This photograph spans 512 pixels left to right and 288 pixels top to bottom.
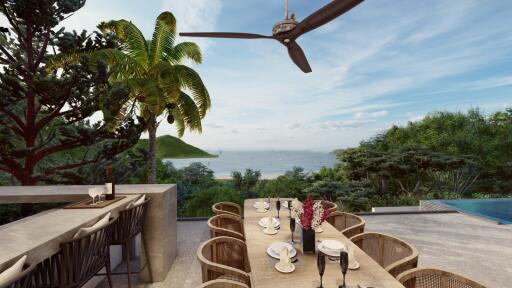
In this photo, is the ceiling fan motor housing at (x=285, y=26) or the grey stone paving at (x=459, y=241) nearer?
the ceiling fan motor housing at (x=285, y=26)

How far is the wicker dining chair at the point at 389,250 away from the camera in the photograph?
198 cm

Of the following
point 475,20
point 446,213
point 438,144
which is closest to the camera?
point 446,213

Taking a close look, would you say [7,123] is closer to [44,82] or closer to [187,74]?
[44,82]

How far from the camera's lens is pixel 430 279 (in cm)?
180

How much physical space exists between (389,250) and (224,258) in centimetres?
152

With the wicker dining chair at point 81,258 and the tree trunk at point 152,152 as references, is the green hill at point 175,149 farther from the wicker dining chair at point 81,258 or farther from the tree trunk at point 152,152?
the wicker dining chair at point 81,258

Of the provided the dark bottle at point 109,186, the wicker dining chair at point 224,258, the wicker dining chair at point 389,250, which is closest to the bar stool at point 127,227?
the dark bottle at point 109,186

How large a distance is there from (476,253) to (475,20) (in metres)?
10.7

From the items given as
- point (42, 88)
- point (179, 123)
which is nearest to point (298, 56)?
point (42, 88)

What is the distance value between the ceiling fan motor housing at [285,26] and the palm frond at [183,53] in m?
6.58

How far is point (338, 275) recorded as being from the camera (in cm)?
176

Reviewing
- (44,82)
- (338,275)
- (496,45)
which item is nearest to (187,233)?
(338,275)

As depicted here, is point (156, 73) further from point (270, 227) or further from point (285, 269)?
point (285, 269)

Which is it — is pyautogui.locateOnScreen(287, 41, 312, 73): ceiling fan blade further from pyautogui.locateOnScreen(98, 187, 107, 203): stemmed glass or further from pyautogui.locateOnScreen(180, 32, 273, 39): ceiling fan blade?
pyautogui.locateOnScreen(98, 187, 107, 203): stemmed glass
